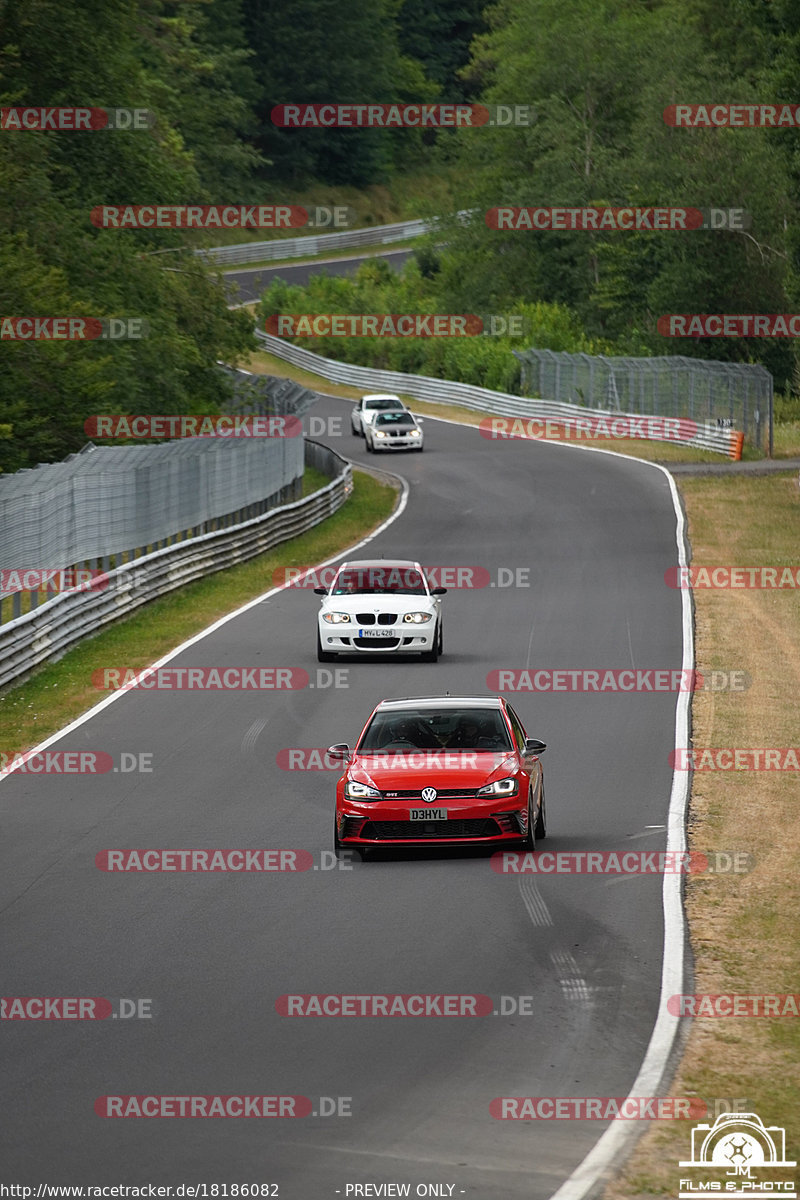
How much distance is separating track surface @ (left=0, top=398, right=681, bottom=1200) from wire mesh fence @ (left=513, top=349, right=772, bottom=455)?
34269 mm

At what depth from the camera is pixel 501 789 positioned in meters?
13.8

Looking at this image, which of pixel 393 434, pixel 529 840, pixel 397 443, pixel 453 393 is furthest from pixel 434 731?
pixel 453 393

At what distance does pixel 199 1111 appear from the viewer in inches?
328

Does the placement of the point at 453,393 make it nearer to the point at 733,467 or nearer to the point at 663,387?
the point at 663,387

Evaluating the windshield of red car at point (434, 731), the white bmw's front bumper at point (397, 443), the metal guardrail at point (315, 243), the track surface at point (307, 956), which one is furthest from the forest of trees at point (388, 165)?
the windshield of red car at point (434, 731)

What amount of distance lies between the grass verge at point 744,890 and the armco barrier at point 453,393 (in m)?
25.1

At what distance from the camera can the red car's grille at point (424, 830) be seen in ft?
45.7

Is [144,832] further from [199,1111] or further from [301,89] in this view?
[301,89]

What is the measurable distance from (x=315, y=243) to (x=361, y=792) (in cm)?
10663

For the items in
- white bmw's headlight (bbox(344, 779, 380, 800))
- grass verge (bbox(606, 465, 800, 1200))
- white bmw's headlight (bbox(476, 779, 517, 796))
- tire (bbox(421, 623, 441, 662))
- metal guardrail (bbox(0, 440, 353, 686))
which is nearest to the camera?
grass verge (bbox(606, 465, 800, 1200))

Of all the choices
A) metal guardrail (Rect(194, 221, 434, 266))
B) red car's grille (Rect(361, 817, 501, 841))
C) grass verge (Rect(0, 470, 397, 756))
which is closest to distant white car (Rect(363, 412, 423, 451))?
grass verge (Rect(0, 470, 397, 756))

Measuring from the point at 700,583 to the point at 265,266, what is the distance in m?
82.0

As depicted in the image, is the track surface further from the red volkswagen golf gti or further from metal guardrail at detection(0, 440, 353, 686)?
metal guardrail at detection(0, 440, 353, 686)

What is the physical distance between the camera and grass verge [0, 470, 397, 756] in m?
21.4
